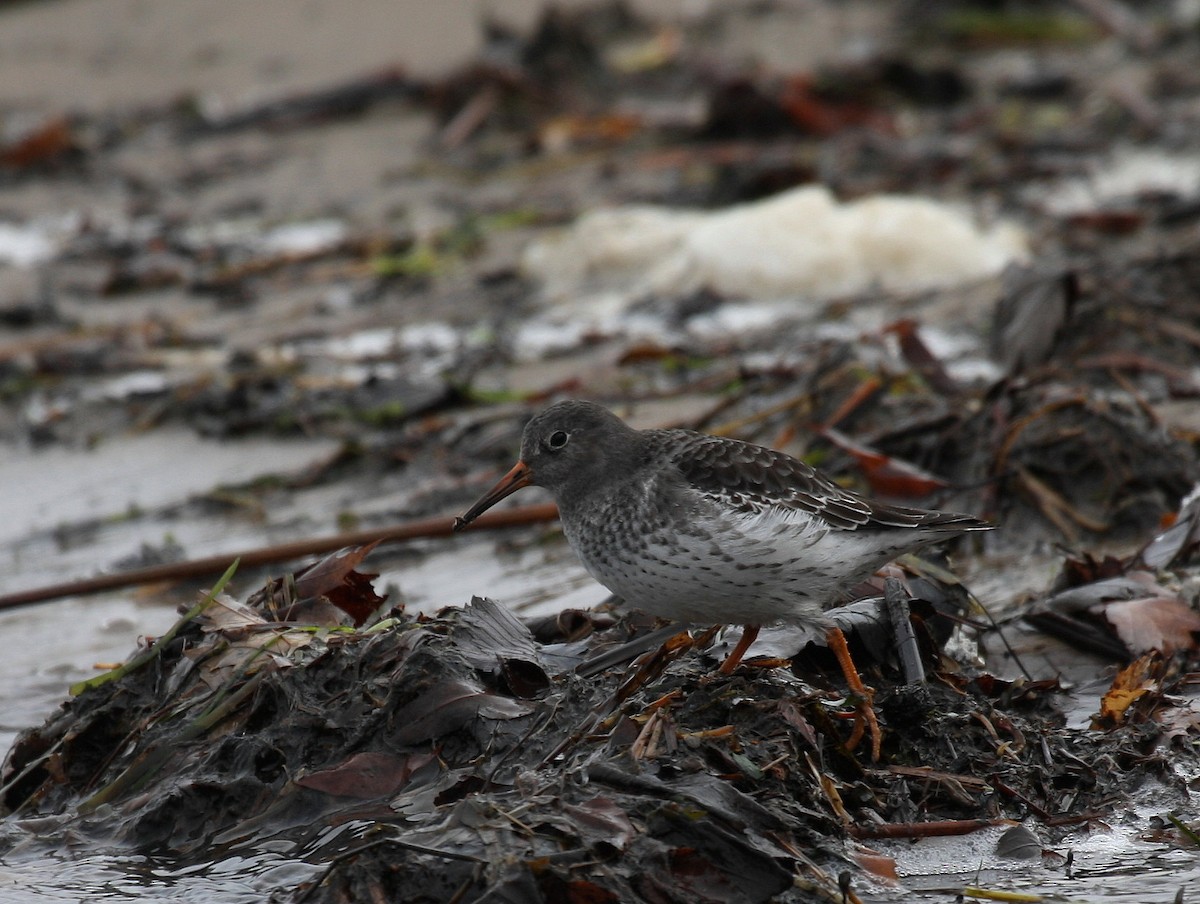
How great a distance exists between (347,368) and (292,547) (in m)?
2.62

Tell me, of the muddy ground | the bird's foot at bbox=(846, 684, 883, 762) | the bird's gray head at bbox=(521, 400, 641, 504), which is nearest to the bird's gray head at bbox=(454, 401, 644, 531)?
the bird's gray head at bbox=(521, 400, 641, 504)

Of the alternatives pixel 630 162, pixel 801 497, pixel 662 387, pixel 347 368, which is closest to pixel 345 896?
pixel 801 497

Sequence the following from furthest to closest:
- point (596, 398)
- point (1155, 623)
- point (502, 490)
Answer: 1. point (596, 398)
2. point (502, 490)
3. point (1155, 623)

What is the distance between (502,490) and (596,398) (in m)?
2.44

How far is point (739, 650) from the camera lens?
Answer: 445 centimetres

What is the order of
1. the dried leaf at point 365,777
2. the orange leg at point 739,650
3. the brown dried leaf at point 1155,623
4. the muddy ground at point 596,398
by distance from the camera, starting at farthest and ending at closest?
1. the brown dried leaf at point 1155,623
2. the orange leg at point 739,650
3. the dried leaf at point 365,777
4. the muddy ground at point 596,398

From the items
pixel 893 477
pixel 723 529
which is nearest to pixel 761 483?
pixel 723 529

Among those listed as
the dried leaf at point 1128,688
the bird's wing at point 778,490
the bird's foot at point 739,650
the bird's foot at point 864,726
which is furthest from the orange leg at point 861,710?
the dried leaf at point 1128,688

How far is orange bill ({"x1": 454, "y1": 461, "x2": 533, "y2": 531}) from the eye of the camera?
4949 mm

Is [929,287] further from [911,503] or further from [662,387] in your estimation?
[911,503]

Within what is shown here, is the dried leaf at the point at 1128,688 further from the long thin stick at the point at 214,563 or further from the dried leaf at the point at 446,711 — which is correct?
the long thin stick at the point at 214,563

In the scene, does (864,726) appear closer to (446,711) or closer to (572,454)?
(446,711)

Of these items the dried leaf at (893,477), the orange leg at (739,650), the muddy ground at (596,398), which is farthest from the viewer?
the dried leaf at (893,477)

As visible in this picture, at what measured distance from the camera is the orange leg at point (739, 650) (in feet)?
14.3
